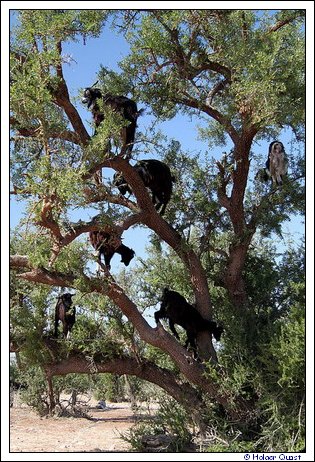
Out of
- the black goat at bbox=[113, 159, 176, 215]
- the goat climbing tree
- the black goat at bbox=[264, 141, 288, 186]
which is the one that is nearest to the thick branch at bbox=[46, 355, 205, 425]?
the goat climbing tree

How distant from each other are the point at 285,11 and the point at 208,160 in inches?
104

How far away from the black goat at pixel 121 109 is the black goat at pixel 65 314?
242cm

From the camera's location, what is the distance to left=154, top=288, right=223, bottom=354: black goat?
29.3 feet

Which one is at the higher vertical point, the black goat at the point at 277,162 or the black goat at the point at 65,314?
the black goat at the point at 277,162

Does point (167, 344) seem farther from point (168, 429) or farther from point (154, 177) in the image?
point (154, 177)

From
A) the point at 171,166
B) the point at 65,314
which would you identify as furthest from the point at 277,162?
the point at 65,314

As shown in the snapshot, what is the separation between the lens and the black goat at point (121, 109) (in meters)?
8.07

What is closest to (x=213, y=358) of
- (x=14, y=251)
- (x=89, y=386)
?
(x=14, y=251)

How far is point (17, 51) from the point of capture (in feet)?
24.8

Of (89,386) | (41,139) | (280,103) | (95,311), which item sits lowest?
(89,386)

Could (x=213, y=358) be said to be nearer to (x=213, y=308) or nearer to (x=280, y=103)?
(x=213, y=308)

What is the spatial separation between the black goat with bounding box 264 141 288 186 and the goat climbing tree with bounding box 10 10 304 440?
Result: 0.17 m

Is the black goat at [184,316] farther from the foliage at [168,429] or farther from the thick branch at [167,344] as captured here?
the foliage at [168,429]

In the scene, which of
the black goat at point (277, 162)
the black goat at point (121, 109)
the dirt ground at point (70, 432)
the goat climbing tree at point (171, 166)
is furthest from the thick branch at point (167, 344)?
the black goat at point (277, 162)
